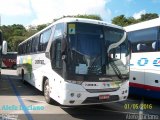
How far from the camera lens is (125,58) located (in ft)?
32.1

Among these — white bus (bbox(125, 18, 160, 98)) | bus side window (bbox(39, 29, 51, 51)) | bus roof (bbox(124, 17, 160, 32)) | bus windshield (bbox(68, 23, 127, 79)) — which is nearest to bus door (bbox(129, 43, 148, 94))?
white bus (bbox(125, 18, 160, 98))

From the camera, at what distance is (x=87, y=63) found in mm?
8891

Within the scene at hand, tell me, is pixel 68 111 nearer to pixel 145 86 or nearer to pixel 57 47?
pixel 57 47

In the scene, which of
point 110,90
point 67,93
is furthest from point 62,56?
point 110,90

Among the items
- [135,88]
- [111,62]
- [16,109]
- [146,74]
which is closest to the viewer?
[111,62]

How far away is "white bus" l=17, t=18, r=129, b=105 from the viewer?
8797 millimetres

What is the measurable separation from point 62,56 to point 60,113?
203 cm

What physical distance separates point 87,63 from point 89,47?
1.77 ft

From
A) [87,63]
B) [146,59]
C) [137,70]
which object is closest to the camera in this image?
[87,63]

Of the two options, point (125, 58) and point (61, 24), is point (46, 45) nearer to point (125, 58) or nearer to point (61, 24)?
point (61, 24)

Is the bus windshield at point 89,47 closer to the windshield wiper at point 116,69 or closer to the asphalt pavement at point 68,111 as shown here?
the windshield wiper at point 116,69

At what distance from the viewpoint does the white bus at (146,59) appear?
11.6 metres

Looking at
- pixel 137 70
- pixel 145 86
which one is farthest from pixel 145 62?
pixel 145 86

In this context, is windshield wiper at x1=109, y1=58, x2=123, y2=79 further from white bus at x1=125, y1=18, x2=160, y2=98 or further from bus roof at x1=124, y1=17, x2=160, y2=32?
bus roof at x1=124, y1=17, x2=160, y2=32
